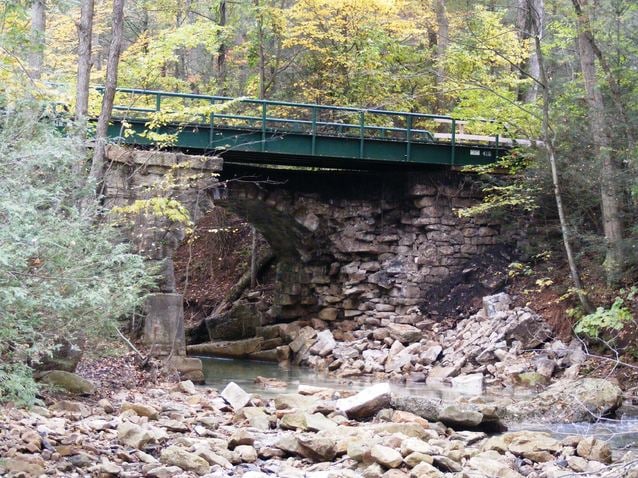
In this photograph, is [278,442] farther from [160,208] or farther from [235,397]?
[160,208]

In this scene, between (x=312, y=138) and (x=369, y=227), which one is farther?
(x=369, y=227)

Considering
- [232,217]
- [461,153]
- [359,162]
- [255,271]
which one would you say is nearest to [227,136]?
[359,162]

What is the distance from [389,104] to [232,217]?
7996 mm

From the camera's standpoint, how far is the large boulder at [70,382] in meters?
10.6

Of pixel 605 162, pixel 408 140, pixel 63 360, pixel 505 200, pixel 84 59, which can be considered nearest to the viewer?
pixel 63 360

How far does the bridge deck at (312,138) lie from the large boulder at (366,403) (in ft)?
26.0

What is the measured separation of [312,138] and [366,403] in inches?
422

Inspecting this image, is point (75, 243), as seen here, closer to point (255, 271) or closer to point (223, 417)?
point (223, 417)

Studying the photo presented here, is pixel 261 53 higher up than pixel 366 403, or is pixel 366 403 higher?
pixel 261 53

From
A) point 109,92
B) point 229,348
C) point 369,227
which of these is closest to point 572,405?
point 109,92

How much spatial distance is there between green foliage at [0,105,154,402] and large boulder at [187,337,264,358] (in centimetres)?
1632

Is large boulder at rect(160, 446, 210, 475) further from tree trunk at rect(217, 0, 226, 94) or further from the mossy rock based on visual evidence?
tree trunk at rect(217, 0, 226, 94)

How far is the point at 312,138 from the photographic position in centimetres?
2175

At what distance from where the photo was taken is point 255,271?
96.0 ft
